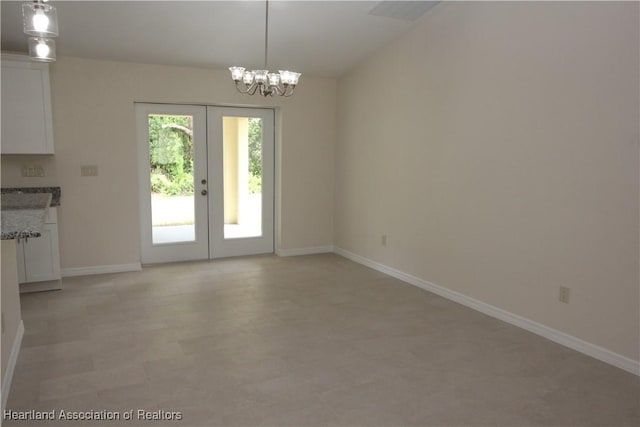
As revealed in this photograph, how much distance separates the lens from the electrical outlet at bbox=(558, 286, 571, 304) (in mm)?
3195

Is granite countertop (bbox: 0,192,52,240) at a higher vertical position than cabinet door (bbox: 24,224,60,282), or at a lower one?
higher

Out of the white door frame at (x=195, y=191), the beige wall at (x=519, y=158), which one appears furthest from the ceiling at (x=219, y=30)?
the white door frame at (x=195, y=191)

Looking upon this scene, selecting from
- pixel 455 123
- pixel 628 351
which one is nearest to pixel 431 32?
pixel 455 123

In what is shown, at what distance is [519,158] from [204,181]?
11.8ft

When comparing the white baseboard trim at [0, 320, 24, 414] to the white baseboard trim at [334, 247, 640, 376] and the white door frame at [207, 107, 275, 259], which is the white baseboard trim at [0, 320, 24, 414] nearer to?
the white door frame at [207, 107, 275, 259]

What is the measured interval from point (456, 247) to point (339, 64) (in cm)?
265

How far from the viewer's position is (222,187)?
5.70 m

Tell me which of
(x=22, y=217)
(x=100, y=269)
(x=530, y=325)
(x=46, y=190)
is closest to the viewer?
(x=22, y=217)

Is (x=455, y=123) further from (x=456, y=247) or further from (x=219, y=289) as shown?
(x=219, y=289)

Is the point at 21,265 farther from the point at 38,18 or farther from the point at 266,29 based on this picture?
the point at 266,29

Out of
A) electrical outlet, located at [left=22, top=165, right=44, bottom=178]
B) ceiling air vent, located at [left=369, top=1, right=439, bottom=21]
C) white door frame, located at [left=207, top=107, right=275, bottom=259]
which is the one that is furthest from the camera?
white door frame, located at [left=207, top=107, right=275, bottom=259]

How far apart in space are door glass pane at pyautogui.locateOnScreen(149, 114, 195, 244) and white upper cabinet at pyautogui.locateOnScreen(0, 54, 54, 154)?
A: 111 cm

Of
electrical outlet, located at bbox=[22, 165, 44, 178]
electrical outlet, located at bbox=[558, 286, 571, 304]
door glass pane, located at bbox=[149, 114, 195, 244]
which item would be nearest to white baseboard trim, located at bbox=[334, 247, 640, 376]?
electrical outlet, located at bbox=[558, 286, 571, 304]

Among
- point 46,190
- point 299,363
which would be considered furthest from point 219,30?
point 299,363
